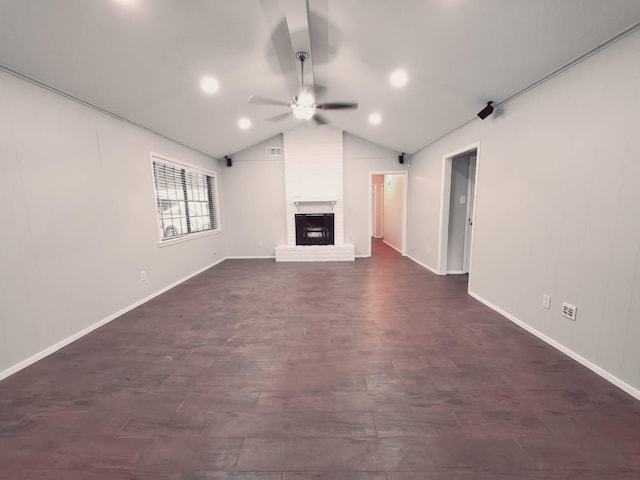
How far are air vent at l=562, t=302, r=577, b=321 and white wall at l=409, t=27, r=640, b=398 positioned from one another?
0.14 ft

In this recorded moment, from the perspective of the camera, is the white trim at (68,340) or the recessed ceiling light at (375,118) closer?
the white trim at (68,340)

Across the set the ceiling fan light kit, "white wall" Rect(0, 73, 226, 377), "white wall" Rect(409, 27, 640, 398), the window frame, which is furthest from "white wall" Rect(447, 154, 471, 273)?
"white wall" Rect(0, 73, 226, 377)

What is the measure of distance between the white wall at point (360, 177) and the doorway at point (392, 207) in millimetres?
120

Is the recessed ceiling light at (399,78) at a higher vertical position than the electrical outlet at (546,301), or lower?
higher

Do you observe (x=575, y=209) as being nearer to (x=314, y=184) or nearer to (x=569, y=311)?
(x=569, y=311)

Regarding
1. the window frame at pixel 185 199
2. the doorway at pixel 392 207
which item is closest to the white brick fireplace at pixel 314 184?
the doorway at pixel 392 207

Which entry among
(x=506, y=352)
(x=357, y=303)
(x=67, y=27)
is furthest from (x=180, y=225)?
(x=506, y=352)

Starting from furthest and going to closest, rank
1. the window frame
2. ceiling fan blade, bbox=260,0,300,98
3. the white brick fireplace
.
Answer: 1. the white brick fireplace
2. the window frame
3. ceiling fan blade, bbox=260,0,300,98

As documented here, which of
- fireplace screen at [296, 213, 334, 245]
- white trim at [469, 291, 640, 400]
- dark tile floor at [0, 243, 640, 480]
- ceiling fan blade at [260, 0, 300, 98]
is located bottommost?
dark tile floor at [0, 243, 640, 480]

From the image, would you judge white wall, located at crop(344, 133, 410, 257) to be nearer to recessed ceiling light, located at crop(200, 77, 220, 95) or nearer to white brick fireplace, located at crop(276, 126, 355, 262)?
white brick fireplace, located at crop(276, 126, 355, 262)

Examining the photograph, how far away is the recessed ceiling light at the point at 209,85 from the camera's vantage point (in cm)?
289

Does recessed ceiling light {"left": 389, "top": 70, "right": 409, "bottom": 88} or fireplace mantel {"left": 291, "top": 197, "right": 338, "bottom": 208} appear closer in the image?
A: recessed ceiling light {"left": 389, "top": 70, "right": 409, "bottom": 88}

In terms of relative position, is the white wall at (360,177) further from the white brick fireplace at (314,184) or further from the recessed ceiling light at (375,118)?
the recessed ceiling light at (375,118)

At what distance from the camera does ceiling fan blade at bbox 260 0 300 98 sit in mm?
2081
